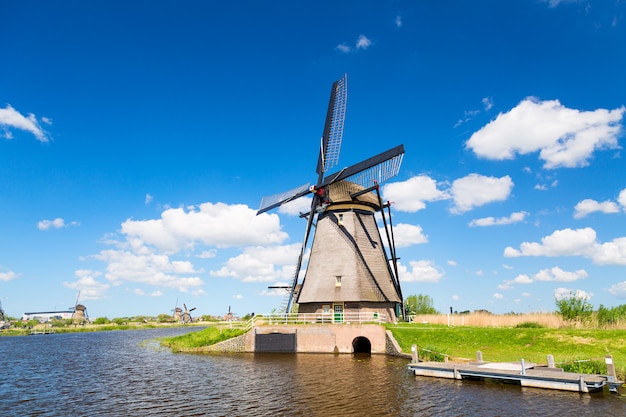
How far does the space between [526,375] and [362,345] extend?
15895 mm

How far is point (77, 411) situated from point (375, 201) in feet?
84.7

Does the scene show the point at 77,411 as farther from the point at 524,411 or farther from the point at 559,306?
the point at 559,306

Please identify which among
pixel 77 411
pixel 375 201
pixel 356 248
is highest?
pixel 375 201

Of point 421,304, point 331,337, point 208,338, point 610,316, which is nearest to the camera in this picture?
point 610,316

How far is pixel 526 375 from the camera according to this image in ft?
57.7

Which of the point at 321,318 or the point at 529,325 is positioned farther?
the point at 321,318

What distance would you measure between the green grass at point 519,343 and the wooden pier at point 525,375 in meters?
1.93

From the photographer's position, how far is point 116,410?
53.2 ft

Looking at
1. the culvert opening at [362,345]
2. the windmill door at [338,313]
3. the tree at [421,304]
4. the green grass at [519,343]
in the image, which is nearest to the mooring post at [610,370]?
the green grass at [519,343]

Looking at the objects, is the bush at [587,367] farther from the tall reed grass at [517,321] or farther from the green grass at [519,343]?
the tall reed grass at [517,321]

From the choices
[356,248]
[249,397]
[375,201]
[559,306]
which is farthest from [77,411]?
[559,306]

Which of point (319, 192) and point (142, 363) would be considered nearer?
point (142, 363)

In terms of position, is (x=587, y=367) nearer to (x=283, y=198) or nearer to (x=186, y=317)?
(x=283, y=198)

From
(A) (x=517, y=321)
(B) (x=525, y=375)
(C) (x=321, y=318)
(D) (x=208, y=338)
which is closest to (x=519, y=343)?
(A) (x=517, y=321)
